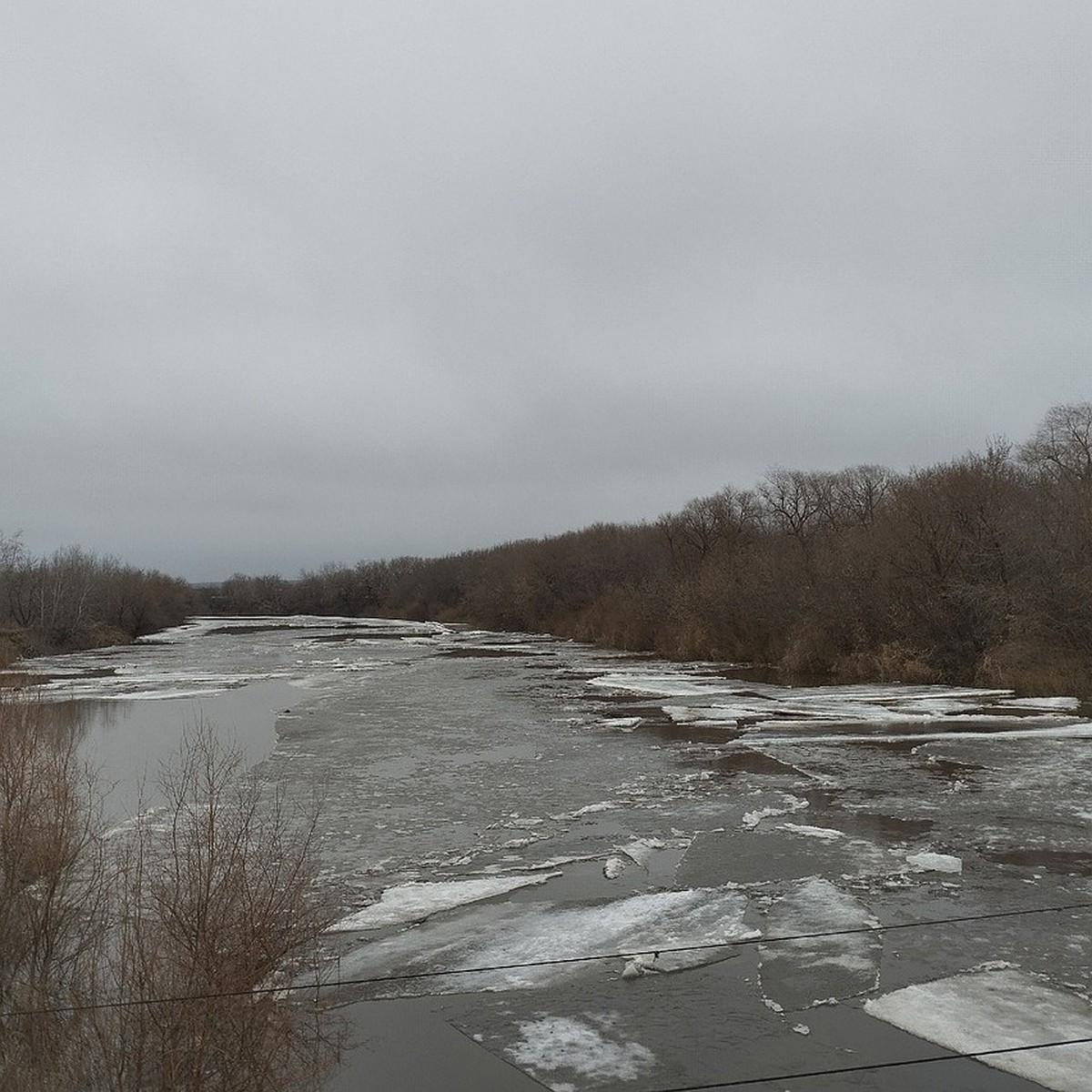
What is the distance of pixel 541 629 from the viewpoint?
69812mm

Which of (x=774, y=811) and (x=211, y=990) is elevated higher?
(x=211, y=990)

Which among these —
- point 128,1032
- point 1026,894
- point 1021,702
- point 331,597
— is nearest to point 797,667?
point 1021,702

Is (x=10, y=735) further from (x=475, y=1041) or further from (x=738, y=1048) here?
(x=738, y=1048)

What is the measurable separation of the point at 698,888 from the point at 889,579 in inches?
929

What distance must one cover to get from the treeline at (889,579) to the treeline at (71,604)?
1225 inches

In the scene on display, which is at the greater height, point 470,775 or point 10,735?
point 10,735

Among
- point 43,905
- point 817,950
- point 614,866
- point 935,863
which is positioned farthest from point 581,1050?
point 935,863

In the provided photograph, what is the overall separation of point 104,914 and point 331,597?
128 m

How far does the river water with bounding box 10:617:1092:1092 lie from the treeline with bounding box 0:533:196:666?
35900mm

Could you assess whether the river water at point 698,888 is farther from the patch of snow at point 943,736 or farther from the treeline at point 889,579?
the treeline at point 889,579

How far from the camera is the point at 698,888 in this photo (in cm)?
988

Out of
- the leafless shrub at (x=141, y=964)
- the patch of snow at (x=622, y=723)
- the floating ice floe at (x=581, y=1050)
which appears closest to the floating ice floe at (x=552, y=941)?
the floating ice floe at (x=581, y=1050)

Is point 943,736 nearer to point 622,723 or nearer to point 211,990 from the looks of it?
point 622,723

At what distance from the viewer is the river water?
6574mm
